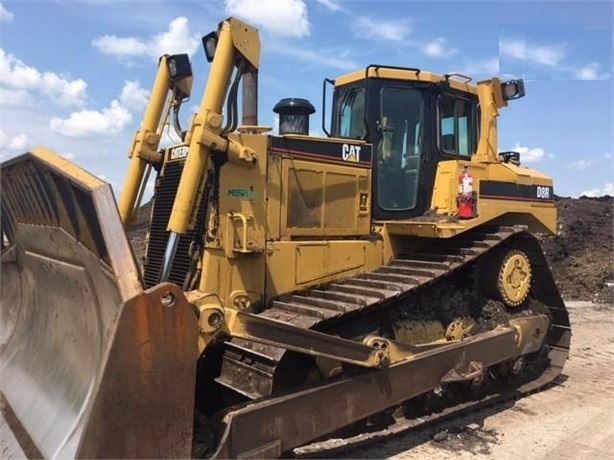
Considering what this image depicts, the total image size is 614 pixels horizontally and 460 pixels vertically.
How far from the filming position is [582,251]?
16141 mm

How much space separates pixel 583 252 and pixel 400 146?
12.1 metres

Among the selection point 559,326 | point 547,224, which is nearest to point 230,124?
point 547,224

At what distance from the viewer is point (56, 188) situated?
3854 millimetres

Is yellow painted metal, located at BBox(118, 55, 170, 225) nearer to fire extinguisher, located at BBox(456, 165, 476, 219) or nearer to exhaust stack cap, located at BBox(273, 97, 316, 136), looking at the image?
exhaust stack cap, located at BBox(273, 97, 316, 136)

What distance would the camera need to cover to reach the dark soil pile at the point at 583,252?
1458 centimetres

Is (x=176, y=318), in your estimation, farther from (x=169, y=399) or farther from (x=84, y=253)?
(x=84, y=253)

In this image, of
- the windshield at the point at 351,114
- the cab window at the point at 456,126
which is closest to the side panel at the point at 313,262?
the windshield at the point at 351,114

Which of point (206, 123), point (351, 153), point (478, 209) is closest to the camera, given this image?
point (206, 123)

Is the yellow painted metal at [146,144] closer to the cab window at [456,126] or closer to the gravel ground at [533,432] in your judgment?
the cab window at [456,126]

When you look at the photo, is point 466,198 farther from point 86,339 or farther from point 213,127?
point 86,339

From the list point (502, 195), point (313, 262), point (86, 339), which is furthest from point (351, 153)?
point (86, 339)

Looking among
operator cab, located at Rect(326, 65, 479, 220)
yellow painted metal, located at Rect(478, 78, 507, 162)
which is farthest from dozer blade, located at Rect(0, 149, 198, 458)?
yellow painted metal, located at Rect(478, 78, 507, 162)

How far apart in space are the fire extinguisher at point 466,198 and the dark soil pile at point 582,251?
8.79m

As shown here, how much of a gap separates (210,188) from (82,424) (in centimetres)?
206
